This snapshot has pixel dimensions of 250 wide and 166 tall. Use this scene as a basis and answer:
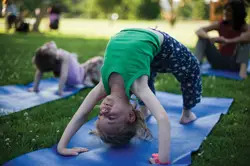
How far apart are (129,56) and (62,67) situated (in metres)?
2.59

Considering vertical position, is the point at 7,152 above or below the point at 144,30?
below

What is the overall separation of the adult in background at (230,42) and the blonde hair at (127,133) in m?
3.88

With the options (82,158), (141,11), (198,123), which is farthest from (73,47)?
(141,11)

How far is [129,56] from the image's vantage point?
287 cm

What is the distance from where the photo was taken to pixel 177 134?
351 centimetres

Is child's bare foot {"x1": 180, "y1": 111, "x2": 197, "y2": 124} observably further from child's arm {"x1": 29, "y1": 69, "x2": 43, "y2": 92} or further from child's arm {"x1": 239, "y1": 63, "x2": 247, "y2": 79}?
child's arm {"x1": 239, "y1": 63, "x2": 247, "y2": 79}

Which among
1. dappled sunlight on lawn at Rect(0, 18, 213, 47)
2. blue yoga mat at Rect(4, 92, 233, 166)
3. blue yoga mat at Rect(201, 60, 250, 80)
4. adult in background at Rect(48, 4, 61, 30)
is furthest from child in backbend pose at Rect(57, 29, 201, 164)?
adult in background at Rect(48, 4, 61, 30)

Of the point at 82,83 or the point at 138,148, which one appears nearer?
the point at 138,148

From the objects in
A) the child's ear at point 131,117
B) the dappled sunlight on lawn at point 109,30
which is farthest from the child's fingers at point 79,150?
the dappled sunlight on lawn at point 109,30

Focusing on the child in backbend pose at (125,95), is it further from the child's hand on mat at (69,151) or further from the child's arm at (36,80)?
the child's arm at (36,80)

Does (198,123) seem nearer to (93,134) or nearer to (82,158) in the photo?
(93,134)

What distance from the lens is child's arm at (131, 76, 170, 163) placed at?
8.57 ft

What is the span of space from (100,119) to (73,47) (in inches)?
319

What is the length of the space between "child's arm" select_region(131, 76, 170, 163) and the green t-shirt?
127mm
